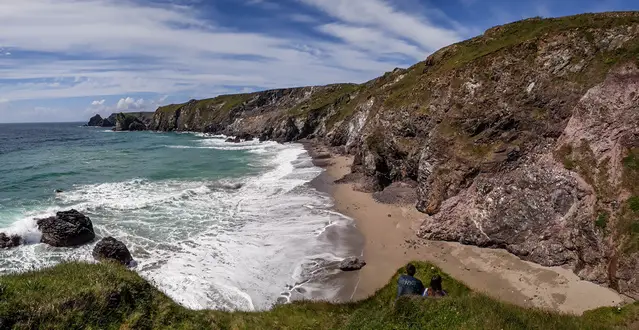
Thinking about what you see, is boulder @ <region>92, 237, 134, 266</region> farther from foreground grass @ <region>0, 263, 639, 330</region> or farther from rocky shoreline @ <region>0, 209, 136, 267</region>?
foreground grass @ <region>0, 263, 639, 330</region>

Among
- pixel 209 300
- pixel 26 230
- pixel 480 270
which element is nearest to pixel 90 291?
pixel 209 300

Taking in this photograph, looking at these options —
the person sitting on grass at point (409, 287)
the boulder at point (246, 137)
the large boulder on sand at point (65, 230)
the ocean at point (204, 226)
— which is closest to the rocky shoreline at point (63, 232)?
the large boulder on sand at point (65, 230)

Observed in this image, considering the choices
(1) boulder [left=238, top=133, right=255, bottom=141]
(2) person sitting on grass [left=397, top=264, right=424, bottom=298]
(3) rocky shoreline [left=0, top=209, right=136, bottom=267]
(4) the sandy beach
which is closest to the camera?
(2) person sitting on grass [left=397, top=264, right=424, bottom=298]

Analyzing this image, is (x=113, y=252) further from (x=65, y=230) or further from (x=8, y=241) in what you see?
(x=8, y=241)

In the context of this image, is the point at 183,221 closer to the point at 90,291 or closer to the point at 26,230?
the point at 26,230

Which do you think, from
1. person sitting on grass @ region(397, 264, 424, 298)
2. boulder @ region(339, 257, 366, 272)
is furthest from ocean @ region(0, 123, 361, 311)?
person sitting on grass @ region(397, 264, 424, 298)

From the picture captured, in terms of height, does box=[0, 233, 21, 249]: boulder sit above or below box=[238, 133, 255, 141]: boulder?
below
